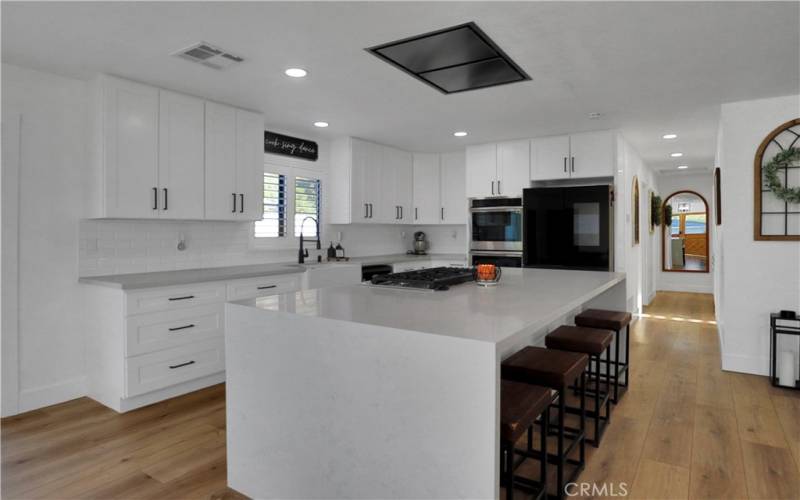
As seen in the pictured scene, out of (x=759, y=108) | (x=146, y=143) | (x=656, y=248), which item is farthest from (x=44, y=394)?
(x=656, y=248)

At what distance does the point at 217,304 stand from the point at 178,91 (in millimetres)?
1632

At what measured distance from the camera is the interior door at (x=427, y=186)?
629 centimetres

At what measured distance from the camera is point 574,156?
16.5 ft

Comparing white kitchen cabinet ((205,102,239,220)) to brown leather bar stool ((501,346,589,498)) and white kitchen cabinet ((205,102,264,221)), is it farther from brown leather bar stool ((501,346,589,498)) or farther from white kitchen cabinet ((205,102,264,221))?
brown leather bar stool ((501,346,589,498))

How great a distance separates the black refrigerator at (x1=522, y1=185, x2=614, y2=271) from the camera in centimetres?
486

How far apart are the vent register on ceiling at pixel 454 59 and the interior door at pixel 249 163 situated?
1700 mm

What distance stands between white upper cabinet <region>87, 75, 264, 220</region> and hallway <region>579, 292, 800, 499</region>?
10.7ft

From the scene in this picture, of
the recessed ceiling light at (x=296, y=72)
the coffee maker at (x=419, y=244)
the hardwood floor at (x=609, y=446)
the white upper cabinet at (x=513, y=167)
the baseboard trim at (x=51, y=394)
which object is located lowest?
the hardwood floor at (x=609, y=446)

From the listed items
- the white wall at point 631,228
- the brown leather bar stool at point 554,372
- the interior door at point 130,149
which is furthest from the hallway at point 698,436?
the interior door at point 130,149

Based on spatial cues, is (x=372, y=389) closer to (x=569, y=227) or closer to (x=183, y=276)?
(x=183, y=276)

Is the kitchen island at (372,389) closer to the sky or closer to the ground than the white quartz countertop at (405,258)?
closer to the ground

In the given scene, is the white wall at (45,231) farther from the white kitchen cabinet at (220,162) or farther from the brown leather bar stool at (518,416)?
the brown leather bar stool at (518,416)

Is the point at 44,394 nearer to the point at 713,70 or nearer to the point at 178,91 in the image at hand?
the point at 178,91

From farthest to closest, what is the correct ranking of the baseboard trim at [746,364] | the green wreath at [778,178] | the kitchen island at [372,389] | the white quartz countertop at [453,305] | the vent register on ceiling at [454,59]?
the baseboard trim at [746,364]
the green wreath at [778,178]
the vent register on ceiling at [454,59]
the white quartz countertop at [453,305]
the kitchen island at [372,389]
